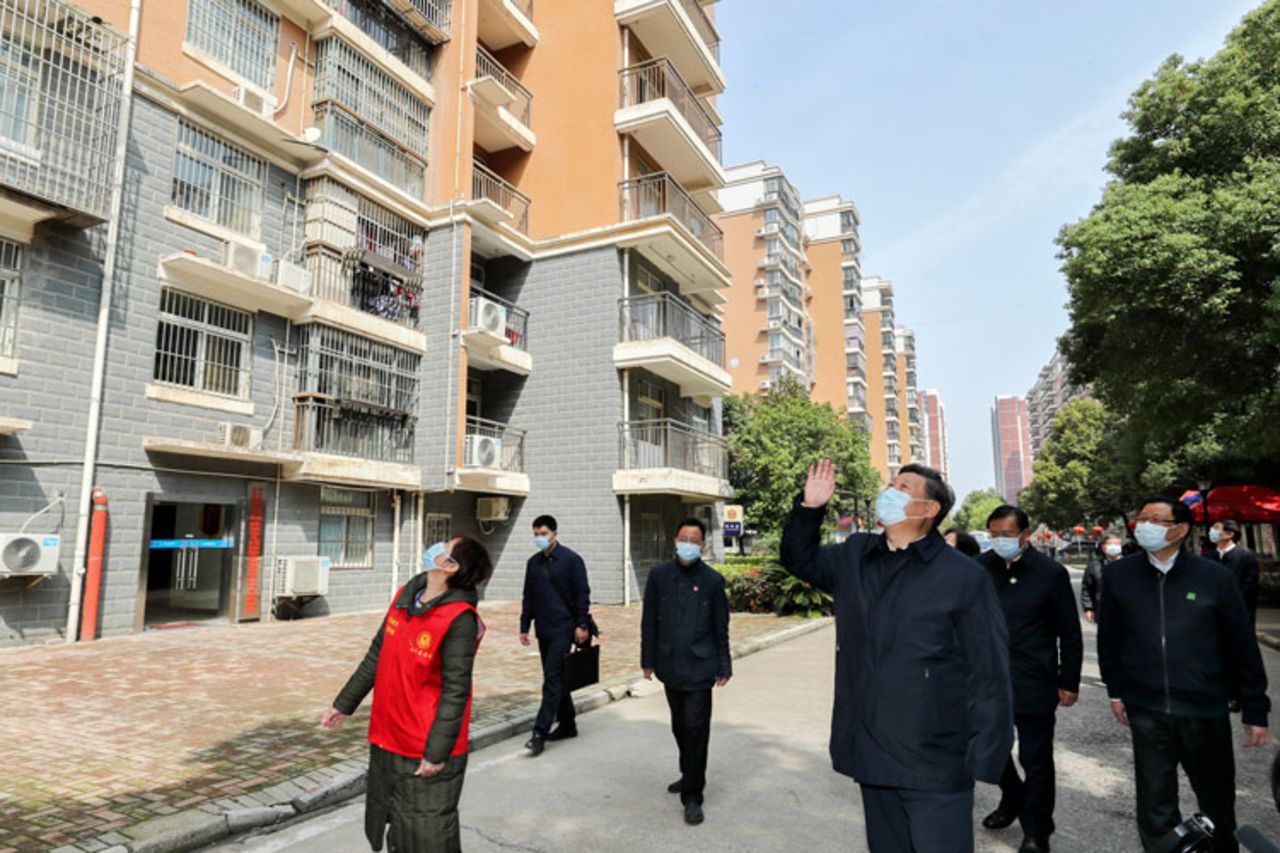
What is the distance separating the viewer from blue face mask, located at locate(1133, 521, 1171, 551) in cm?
392

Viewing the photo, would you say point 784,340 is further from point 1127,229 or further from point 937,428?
point 937,428

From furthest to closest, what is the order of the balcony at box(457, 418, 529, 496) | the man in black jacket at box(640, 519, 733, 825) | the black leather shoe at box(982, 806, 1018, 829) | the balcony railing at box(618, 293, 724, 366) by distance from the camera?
the balcony railing at box(618, 293, 724, 366) → the balcony at box(457, 418, 529, 496) → the man in black jacket at box(640, 519, 733, 825) → the black leather shoe at box(982, 806, 1018, 829)

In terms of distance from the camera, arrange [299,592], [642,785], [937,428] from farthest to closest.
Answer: [937,428], [299,592], [642,785]

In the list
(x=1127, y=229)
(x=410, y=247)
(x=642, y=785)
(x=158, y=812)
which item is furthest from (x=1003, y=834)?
(x=410, y=247)

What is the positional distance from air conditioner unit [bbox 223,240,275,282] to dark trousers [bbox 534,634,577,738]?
32.7ft

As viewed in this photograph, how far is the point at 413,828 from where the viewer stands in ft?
10.2

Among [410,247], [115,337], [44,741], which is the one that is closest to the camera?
[44,741]

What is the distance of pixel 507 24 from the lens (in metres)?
20.2

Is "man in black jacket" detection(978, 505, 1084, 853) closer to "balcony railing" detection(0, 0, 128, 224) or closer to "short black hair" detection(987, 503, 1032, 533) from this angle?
"short black hair" detection(987, 503, 1032, 533)

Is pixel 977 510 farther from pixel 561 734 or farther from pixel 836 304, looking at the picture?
pixel 561 734

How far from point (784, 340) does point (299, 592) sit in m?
43.1

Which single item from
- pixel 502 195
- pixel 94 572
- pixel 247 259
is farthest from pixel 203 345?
pixel 502 195

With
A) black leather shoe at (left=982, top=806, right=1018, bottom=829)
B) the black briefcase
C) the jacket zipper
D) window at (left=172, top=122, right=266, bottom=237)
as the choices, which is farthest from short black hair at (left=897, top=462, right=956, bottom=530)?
window at (left=172, top=122, right=266, bottom=237)

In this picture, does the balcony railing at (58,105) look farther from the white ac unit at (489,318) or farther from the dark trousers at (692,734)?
the dark trousers at (692,734)
